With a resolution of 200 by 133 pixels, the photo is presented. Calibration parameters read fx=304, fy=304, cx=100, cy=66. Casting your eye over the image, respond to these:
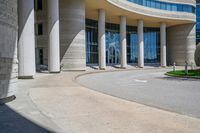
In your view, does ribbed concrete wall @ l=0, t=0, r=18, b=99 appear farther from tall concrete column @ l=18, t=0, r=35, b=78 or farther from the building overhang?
the building overhang

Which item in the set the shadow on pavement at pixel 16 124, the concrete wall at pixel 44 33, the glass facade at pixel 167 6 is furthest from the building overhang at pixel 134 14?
the shadow on pavement at pixel 16 124

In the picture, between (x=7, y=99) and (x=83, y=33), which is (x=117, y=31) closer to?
(x=83, y=33)

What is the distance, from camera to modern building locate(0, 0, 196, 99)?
11414 millimetres

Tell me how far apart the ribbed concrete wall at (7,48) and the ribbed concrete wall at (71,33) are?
26523 mm

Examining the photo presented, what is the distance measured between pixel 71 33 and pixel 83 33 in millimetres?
1929

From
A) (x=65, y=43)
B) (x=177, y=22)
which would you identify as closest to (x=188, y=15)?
(x=177, y=22)

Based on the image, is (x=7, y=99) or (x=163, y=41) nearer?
(x=7, y=99)

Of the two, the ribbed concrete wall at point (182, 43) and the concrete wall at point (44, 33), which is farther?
the ribbed concrete wall at point (182, 43)

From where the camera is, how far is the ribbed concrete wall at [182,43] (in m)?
64.0

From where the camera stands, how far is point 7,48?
10.5 metres

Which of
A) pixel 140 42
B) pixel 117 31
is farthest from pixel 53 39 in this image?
pixel 117 31

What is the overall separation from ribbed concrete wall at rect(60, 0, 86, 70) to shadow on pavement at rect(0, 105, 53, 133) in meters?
29.5

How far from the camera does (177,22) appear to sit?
63.4m

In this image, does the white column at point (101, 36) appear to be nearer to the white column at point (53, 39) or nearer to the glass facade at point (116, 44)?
the glass facade at point (116, 44)
